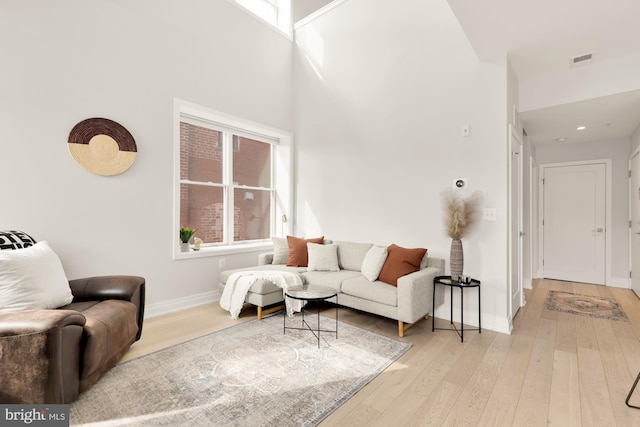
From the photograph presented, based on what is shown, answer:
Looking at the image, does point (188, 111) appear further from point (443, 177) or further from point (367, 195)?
point (443, 177)

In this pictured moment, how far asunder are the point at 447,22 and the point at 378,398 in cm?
377

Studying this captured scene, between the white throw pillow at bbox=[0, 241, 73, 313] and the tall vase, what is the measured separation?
328 cm

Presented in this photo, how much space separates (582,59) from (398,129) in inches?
74.5

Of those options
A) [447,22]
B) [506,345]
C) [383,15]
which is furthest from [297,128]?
[506,345]

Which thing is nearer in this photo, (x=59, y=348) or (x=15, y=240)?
(x=59, y=348)

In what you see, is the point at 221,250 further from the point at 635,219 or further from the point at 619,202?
the point at 619,202

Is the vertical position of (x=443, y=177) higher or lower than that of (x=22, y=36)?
lower

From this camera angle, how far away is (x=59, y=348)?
167 centimetres

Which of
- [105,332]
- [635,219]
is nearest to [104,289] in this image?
[105,332]

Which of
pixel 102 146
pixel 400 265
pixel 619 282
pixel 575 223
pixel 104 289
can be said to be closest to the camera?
pixel 104 289

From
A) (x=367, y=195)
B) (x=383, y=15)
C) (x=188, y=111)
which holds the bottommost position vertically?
(x=367, y=195)

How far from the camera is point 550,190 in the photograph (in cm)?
560

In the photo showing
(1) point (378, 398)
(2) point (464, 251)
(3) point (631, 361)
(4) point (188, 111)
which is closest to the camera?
A: (1) point (378, 398)

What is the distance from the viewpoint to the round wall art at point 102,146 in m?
2.96
